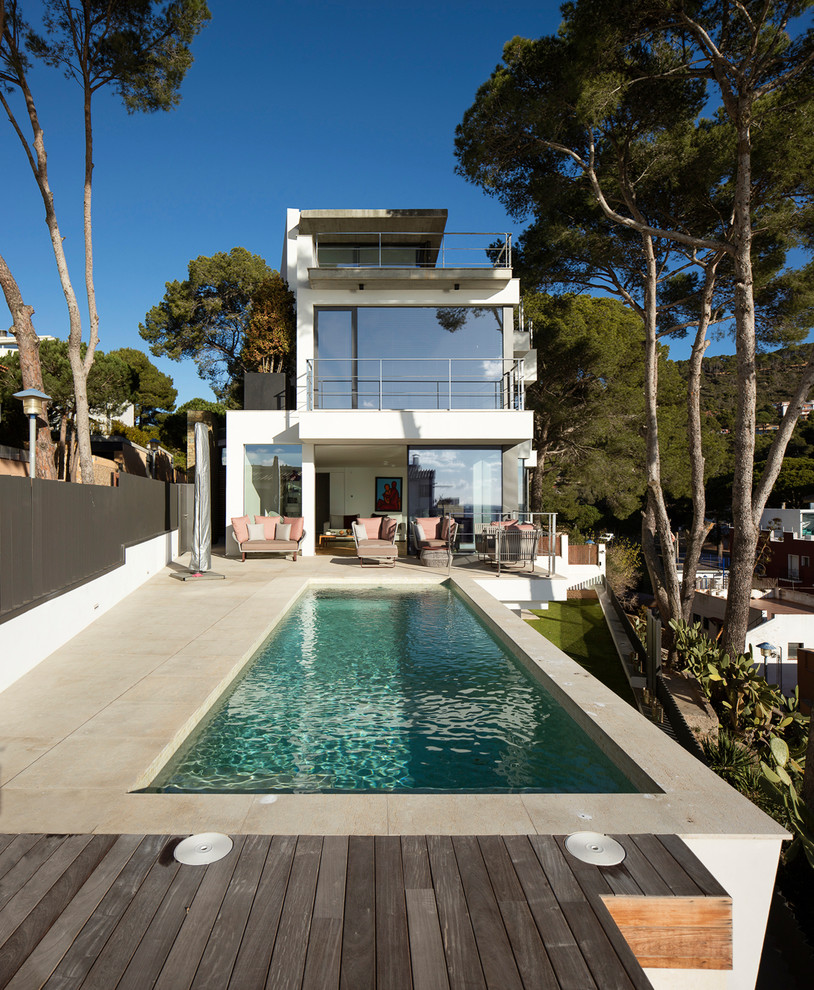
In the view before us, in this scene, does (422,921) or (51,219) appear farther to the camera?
(51,219)

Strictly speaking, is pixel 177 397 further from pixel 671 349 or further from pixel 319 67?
pixel 671 349

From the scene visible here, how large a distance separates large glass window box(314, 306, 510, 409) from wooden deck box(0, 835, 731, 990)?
12.0 metres

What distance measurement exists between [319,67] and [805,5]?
35.4ft

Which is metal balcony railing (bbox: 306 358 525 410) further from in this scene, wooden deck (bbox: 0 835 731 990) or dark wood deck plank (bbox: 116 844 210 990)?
dark wood deck plank (bbox: 116 844 210 990)

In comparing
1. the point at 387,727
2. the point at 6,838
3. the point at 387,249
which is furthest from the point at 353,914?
the point at 387,249

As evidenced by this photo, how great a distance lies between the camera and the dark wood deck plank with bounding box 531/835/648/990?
74.0 inches

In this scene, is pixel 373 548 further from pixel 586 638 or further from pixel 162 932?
pixel 162 932

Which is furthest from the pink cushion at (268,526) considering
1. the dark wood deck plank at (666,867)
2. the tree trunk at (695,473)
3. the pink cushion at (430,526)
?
the dark wood deck plank at (666,867)

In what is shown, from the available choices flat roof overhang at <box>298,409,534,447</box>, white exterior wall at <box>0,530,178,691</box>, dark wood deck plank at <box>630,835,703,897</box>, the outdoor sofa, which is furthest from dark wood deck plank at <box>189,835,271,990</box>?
flat roof overhang at <box>298,409,534,447</box>

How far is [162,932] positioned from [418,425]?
1194 centimetres

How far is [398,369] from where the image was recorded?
560 inches

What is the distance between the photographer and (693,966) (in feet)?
7.71

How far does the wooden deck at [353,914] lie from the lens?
1896 mm

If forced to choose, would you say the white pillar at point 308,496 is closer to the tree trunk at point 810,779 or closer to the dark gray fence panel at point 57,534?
the dark gray fence panel at point 57,534
